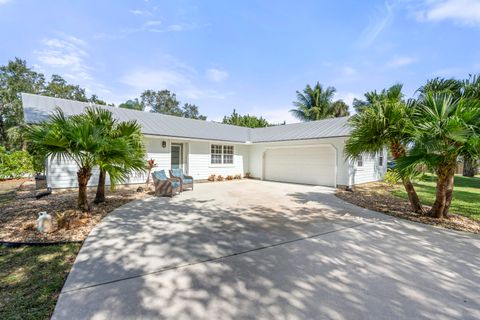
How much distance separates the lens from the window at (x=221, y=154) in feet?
48.4

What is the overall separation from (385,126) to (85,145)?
7720mm

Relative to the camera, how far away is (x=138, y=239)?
4.41 m

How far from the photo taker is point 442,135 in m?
5.27

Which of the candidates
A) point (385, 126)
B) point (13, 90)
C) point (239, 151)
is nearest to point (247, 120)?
point (239, 151)

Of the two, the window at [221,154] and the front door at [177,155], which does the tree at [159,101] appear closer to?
the window at [221,154]

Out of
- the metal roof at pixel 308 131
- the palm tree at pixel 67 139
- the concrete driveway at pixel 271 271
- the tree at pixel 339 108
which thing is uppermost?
the tree at pixel 339 108

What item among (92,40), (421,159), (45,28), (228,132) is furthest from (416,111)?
(45,28)

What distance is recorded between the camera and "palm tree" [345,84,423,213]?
6.11m

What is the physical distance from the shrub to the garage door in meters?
14.9

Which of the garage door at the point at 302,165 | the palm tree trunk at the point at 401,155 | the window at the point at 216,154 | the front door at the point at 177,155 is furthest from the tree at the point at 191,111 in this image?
the palm tree trunk at the point at 401,155

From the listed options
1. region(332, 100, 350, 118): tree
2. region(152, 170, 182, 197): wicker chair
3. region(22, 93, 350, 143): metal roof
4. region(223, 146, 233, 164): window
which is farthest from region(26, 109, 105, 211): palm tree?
region(332, 100, 350, 118): tree

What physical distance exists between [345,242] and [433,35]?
29.5 feet

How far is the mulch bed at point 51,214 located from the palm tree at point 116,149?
114 cm

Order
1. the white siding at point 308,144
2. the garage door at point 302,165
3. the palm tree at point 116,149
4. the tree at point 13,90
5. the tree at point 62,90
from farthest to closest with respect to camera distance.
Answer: the tree at point 62,90
the tree at point 13,90
the garage door at point 302,165
the white siding at point 308,144
the palm tree at point 116,149
